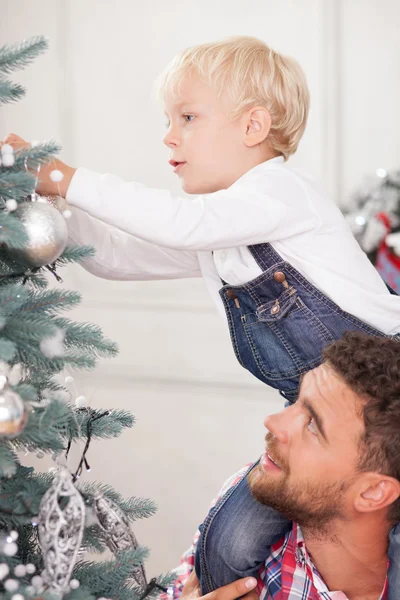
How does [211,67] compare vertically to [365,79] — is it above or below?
above

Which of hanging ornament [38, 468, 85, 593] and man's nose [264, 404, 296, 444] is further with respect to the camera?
man's nose [264, 404, 296, 444]

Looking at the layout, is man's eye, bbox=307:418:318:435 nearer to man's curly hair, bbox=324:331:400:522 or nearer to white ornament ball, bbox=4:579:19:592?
man's curly hair, bbox=324:331:400:522

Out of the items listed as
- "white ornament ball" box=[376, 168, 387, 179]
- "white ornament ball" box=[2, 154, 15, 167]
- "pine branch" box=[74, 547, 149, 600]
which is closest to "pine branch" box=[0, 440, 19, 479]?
"pine branch" box=[74, 547, 149, 600]

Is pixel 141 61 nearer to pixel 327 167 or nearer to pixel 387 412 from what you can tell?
pixel 327 167

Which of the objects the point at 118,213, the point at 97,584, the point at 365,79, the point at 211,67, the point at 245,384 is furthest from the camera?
the point at 245,384

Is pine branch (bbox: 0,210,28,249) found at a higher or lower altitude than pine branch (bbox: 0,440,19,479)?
higher

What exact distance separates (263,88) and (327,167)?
1.32 meters

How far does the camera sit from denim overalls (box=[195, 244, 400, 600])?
4.60ft

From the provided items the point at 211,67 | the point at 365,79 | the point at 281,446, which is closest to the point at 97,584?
the point at 281,446

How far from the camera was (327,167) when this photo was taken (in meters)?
2.77

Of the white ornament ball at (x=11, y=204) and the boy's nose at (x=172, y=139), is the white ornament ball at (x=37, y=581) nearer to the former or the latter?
the white ornament ball at (x=11, y=204)

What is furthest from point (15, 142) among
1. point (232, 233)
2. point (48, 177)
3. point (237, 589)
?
point (237, 589)

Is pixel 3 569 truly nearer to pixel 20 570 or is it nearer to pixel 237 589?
pixel 20 570

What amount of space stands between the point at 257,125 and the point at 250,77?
9 cm
